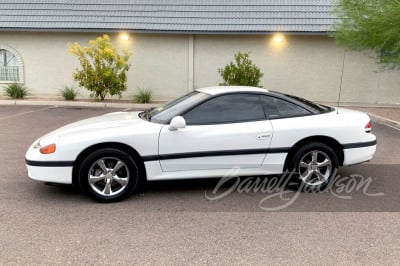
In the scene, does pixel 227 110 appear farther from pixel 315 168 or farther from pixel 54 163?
pixel 54 163

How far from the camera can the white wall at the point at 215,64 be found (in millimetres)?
15711

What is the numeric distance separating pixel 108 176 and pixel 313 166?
2.75 meters

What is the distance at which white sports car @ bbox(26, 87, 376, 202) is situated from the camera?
15.8ft

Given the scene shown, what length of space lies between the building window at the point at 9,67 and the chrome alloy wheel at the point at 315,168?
14760 millimetres

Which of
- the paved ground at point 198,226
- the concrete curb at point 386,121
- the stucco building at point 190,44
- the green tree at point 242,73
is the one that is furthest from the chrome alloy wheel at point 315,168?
the stucco building at point 190,44

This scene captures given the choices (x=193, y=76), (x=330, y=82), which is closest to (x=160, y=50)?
(x=193, y=76)

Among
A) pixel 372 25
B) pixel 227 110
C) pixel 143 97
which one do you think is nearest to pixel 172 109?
pixel 227 110

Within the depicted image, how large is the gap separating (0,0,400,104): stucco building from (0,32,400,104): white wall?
0.04 metres

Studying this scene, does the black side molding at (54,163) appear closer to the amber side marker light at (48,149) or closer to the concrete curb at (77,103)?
the amber side marker light at (48,149)

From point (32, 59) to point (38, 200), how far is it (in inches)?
520

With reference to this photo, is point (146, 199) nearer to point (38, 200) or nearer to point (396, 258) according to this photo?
point (38, 200)

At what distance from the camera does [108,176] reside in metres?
4.87

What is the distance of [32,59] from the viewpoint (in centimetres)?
1648

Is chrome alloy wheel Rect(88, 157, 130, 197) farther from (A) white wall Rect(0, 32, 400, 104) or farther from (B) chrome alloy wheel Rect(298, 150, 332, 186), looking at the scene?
(A) white wall Rect(0, 32, 400, 104)
